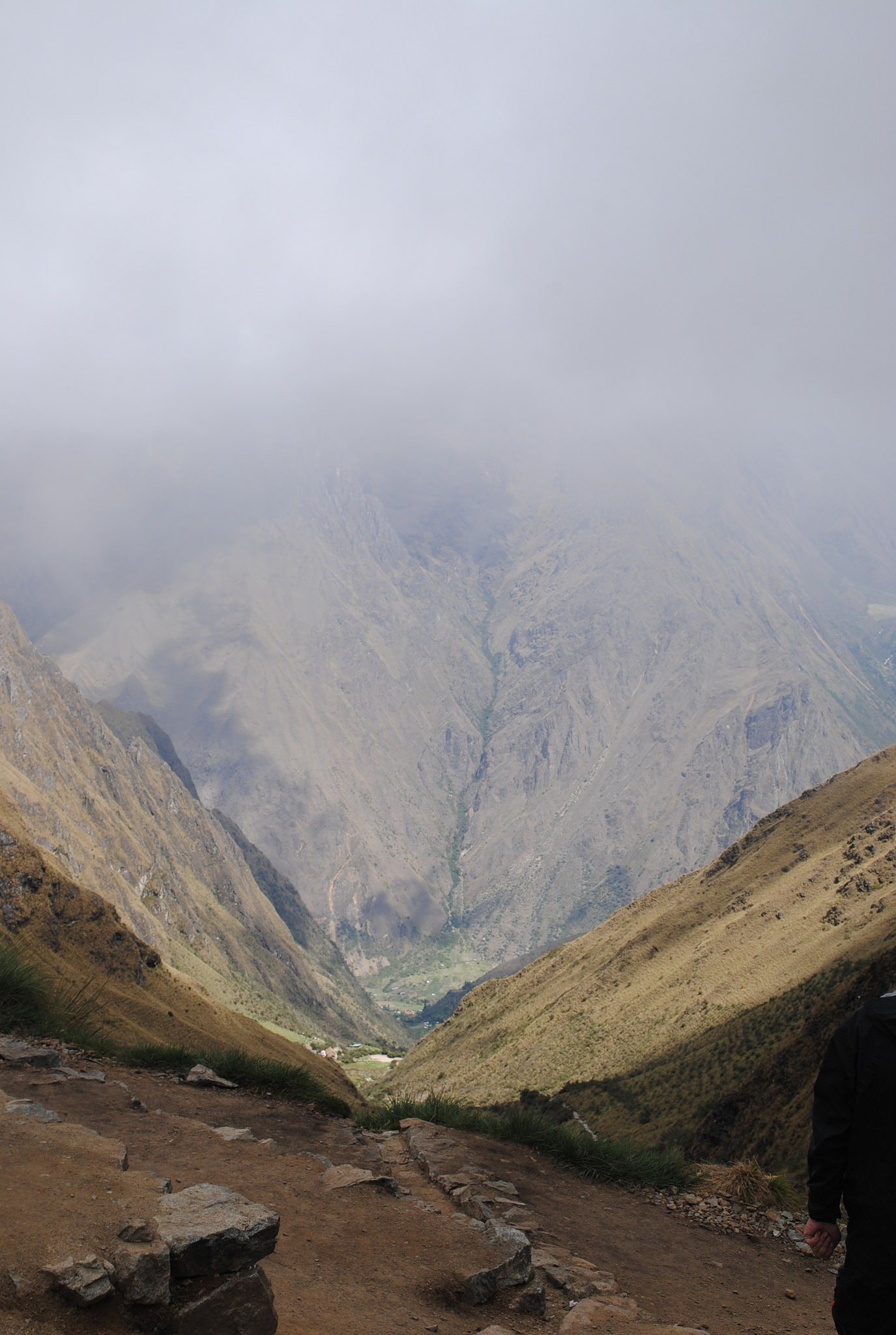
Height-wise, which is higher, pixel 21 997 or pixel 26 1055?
pixel 21 997

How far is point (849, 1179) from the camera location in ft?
18.6

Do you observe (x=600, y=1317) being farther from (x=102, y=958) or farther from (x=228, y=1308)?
(x=102, y=958)

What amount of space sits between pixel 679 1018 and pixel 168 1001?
4155cm

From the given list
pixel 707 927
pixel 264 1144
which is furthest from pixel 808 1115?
pixel 707 927

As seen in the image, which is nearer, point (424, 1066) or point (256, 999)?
point (424, 1066)

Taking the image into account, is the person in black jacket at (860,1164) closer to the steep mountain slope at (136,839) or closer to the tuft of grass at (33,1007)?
the tuft of grass at (33,1007)

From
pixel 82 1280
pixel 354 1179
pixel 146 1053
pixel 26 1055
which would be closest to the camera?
pixel 82 1280

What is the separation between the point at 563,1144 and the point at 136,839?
450ft

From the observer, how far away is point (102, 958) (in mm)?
40812

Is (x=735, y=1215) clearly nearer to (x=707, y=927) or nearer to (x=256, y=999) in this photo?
(x=707, y=927)

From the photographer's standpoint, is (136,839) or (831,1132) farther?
(136,839)

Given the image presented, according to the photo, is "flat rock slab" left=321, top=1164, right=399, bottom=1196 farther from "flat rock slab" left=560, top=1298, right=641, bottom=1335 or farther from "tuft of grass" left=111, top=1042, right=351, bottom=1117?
"tuft of grass" left=111, top=1042, right=351, bottom=1117

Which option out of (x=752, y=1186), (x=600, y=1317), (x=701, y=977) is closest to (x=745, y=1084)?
(x=752, y=1186)

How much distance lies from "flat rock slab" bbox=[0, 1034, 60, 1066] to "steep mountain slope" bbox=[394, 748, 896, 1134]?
39855 mm
